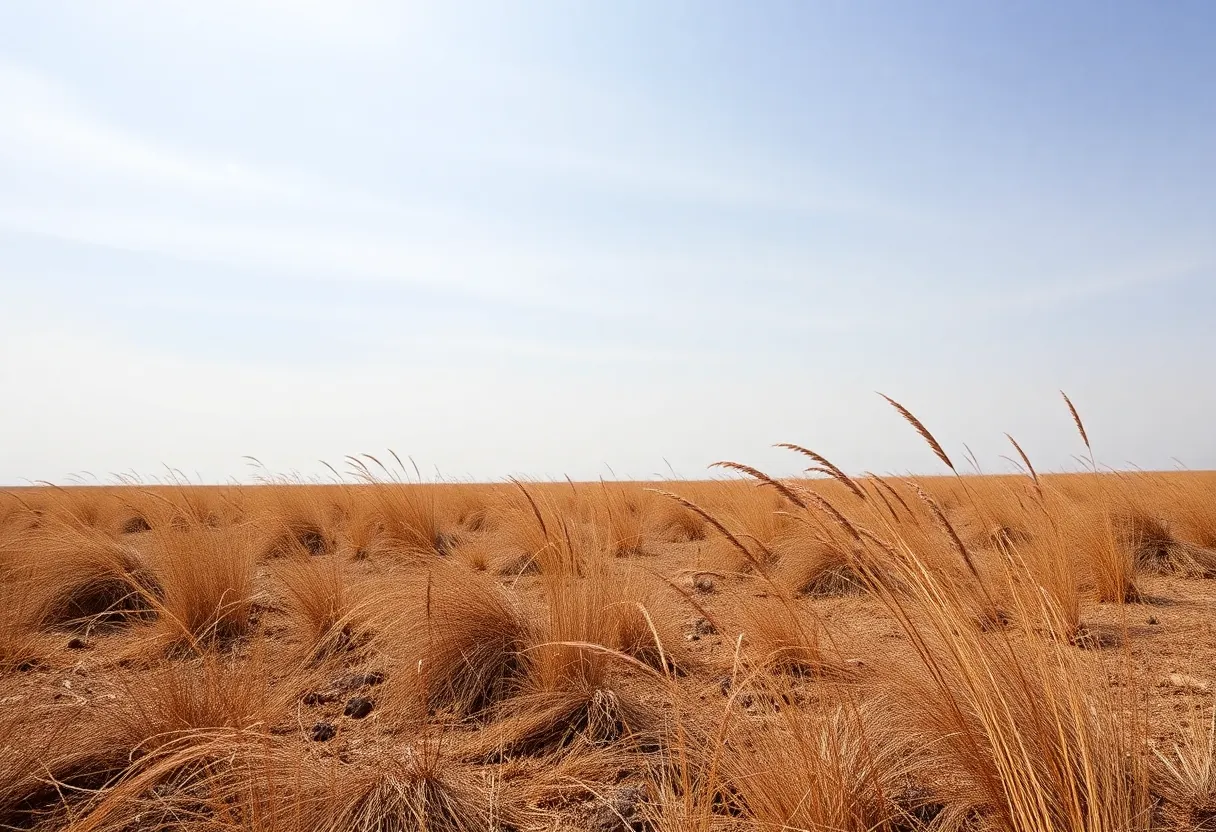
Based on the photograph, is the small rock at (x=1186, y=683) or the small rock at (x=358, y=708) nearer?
the small rock at (x=1186, y=683)

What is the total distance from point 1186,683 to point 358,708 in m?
3.34

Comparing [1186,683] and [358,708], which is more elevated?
[1186,683]

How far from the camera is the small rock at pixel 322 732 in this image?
2496mm

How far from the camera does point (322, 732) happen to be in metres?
2.51

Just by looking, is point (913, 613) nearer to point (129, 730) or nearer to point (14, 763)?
point (129, 730)

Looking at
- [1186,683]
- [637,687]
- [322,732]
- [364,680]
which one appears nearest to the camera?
[322,732]

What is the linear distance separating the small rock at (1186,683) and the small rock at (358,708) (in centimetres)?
326

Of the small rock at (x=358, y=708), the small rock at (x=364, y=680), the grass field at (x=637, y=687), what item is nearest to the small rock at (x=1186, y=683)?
the grass field at (x=637, y=687)

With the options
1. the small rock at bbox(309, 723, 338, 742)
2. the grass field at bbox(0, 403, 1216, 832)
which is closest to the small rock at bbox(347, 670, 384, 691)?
the grass field at bbox(0, 403, 1216, 832)

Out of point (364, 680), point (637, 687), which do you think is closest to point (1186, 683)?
point (637, 687)

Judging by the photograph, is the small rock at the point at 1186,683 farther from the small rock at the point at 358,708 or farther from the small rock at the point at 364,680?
the small rock at the point at 364,680

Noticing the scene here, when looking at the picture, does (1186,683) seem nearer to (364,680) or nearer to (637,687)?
(637,687)

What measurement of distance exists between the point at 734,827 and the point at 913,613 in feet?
5.86

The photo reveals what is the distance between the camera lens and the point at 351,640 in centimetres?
337
